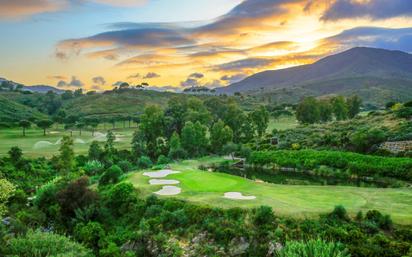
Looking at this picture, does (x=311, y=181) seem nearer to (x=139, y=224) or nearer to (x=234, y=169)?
(x=234, y=169)

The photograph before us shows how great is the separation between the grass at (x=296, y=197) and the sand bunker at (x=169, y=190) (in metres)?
0.62

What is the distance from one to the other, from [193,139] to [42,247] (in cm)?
3934

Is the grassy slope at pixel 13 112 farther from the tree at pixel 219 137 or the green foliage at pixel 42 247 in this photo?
the green foliage at pixel 42 247

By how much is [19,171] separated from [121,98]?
459 ft

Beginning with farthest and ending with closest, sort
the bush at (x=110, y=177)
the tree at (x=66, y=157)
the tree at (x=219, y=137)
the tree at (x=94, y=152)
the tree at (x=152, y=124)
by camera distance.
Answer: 1. the tree at (x=152, y=124)
2. the tree at (x=219, y=137)
3. the tree at (x=94, y=152)
4. the tree at (x=66, y=157)
5. the bush at (x=110, y=177)

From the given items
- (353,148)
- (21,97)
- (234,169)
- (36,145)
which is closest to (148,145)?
(234,169)

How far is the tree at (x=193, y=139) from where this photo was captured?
195 ft

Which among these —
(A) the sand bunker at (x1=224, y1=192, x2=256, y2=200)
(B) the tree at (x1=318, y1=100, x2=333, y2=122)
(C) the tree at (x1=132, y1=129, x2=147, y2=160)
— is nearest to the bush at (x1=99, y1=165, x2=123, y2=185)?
(A) the sand bunker at (x1=224, y1=192, x2=256, y2=200)

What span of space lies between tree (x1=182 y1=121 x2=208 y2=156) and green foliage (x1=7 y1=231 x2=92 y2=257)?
37.8 meters

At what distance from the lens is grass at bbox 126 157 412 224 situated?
25.5 meters

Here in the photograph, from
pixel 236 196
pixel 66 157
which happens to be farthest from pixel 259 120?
pixel 236 196

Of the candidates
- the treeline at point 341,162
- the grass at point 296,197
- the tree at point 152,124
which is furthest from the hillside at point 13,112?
the grass at point 296,197

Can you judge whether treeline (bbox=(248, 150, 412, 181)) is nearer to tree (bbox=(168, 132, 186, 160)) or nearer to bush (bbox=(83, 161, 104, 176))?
tree (bbox=(168, 132, 186, 160))

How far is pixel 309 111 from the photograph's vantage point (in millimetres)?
88750
